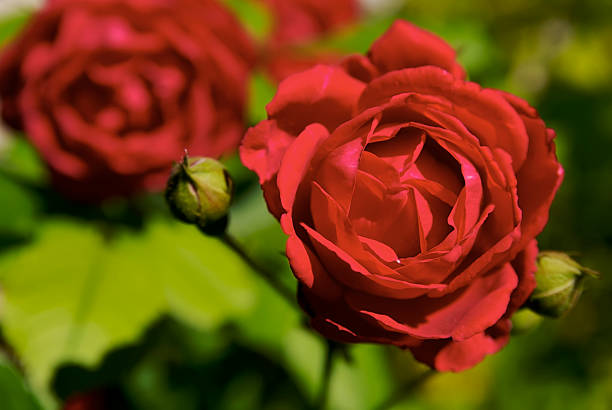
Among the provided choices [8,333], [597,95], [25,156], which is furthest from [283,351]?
[597,95]

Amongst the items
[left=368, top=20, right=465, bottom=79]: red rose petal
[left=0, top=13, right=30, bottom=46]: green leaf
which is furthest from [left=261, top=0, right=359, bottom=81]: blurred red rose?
[left=368, top=20, right=465, bottom=79]: red rose petal

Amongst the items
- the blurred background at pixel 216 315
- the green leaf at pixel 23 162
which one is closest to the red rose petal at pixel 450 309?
the blurred background at pixel 216 315

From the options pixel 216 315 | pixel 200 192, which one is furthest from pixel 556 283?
pixel 216 315

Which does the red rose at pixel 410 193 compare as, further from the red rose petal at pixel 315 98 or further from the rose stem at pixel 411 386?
the rose stem at pixel 411 386

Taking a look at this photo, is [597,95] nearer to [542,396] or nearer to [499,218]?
[542,396]

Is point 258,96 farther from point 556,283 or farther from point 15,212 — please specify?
point 556,283

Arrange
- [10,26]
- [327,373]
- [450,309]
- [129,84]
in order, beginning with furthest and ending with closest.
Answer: [10,26]
[129,84]
[327,373]
[450,309]
